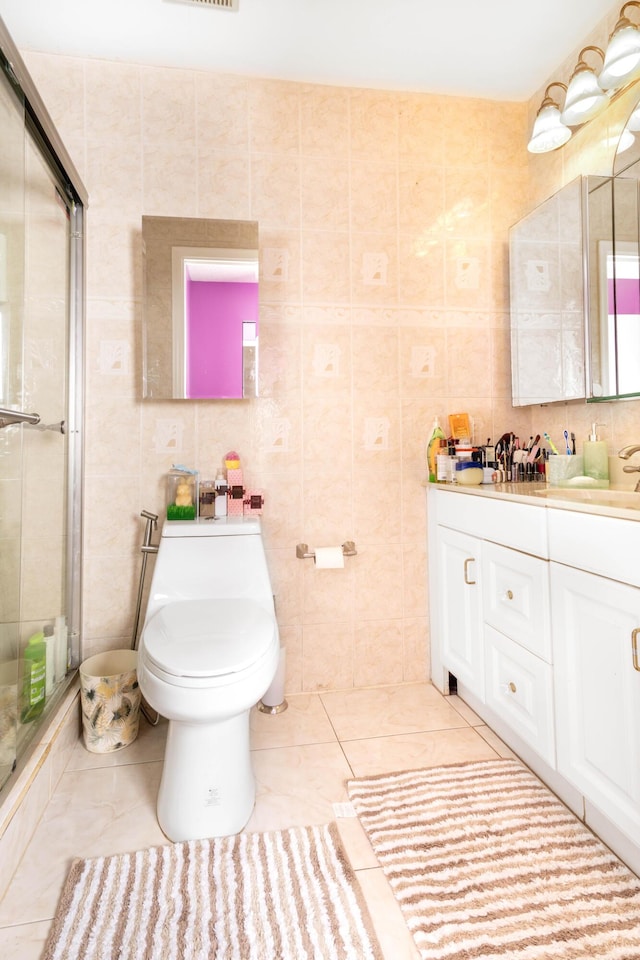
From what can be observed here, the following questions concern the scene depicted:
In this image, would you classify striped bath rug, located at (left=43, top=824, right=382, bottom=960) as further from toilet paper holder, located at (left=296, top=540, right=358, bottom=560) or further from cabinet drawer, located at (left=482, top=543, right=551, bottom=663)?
toilet paper holder, located at (left=296, top=540, right=358, bottom=560)

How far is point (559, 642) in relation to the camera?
126cm

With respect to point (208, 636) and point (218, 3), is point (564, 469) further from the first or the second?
point (218, 3)

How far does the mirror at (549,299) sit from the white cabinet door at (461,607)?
660mm

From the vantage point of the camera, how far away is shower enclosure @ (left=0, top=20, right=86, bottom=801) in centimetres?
129

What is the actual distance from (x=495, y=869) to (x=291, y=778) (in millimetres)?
583

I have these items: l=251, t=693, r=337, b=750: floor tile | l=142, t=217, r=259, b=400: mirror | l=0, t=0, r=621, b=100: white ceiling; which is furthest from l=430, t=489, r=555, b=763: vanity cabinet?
l=0, t=0, r=621, b=100: white ceiling

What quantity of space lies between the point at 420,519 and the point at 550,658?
885 mm

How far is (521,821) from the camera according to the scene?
1.31 m

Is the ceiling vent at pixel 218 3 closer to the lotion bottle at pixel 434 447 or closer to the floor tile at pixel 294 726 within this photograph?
the lotion bottle at pixel 434 447

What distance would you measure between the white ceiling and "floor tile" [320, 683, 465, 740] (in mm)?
2388

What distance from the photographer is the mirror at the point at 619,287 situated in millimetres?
1572

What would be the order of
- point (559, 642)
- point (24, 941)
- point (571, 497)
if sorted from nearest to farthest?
point (24, 941), point (559, 642), point (571, 497)

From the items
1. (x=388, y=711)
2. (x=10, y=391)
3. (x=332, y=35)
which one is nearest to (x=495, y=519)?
(x=388, y=711)

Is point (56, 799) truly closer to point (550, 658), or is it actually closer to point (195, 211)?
point (550, 658)
